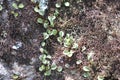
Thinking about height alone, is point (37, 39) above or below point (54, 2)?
below

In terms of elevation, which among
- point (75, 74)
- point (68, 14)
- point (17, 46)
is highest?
point (68, 14)

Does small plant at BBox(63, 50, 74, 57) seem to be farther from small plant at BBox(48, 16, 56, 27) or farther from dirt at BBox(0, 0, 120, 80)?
small plant at BBox(48, 16, 56, 27)

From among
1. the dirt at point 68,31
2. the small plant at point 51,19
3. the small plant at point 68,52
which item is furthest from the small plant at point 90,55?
the small plant at point 51,19

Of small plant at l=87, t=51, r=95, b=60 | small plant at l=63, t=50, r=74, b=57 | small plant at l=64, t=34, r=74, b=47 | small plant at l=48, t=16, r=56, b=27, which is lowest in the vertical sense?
small plant at l=87, t=51, r=95, b=60

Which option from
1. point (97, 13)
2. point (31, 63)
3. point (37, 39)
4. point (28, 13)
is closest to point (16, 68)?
point (31, 63)

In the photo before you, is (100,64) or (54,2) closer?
(100,64)

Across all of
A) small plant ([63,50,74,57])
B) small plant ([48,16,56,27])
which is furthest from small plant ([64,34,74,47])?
small plant ([48,16,56,27])

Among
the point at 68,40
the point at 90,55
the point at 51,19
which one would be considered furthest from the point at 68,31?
the point at 90,55

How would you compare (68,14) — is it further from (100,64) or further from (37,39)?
(100,64)
